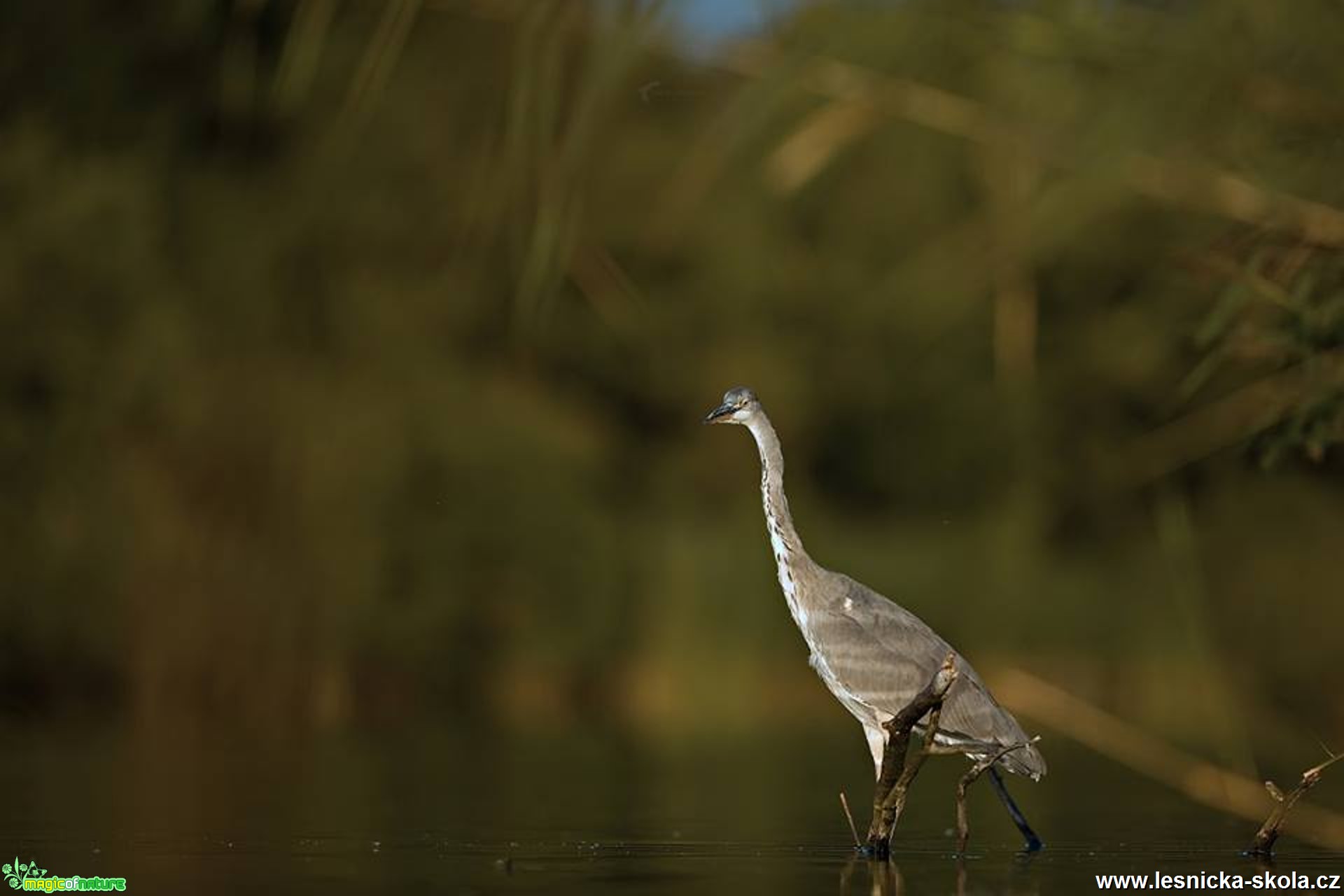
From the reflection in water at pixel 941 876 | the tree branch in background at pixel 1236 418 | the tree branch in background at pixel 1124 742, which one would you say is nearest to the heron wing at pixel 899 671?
the reflection in water at pixel 941 876

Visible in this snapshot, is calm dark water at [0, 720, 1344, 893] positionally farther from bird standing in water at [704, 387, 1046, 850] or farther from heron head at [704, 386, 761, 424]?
heron head at [704, 386, 761, 424]

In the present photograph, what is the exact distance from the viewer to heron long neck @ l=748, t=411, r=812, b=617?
842cm

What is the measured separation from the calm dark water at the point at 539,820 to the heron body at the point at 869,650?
0.37 metres

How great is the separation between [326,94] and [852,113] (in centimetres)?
1360

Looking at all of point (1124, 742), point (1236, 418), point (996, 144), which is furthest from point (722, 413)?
point (1124, 742)

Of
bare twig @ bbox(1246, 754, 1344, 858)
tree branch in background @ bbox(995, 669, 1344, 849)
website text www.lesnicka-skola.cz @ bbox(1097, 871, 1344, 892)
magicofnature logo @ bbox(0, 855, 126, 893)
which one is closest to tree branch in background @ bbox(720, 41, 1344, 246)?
tree branch in background @ bbox(995, 669, 1344, 849)

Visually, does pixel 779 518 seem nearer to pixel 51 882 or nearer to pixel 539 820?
pixel 539 820

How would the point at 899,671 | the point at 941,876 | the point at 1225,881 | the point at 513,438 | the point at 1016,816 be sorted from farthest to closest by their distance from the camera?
1. the point at 513,438
2. the point at 899,671
3. the point at 1016,816
4. the point at 941,876
5. the point at 1225,881

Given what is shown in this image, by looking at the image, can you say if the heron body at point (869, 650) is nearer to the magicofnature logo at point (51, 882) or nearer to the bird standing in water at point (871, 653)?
the bird standing in water at point (871, 653)

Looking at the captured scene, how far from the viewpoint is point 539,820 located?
28.9ft

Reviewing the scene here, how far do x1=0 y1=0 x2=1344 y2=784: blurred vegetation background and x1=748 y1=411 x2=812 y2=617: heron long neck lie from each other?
119 inches

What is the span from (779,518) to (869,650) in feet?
2.09

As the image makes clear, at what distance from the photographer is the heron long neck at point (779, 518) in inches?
332

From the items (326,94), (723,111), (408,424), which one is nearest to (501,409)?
(408,424)
